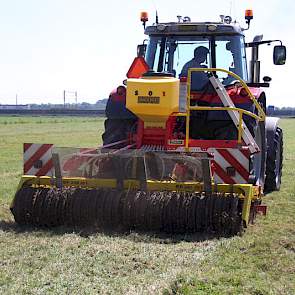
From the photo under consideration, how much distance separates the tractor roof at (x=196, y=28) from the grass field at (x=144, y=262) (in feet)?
8.52

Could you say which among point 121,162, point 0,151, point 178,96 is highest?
point 178,96

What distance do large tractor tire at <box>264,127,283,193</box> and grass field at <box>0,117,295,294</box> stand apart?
240cm

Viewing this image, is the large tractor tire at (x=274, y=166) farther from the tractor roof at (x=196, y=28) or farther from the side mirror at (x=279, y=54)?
the tractor roof at (x=196, y=28)

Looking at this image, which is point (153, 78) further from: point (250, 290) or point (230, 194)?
point (250, 290)

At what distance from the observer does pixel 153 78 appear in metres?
6.51

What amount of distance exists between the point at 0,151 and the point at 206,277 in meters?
12.6

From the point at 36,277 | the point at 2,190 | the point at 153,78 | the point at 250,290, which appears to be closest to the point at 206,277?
the point at 250,290

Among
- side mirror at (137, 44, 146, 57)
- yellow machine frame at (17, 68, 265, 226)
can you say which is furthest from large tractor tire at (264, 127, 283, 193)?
side mirror at (137, 44, 146, 57)

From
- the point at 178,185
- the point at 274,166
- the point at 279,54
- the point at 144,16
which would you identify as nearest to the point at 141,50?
the point at 144,16

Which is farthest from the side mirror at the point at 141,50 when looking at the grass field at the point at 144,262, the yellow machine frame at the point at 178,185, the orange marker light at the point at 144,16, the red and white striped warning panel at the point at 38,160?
the grass field at the point at 144,262

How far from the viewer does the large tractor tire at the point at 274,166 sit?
28.8 feet

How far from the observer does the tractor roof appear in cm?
759

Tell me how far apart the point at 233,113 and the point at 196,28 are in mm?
1556

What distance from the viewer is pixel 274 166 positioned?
887 cm
